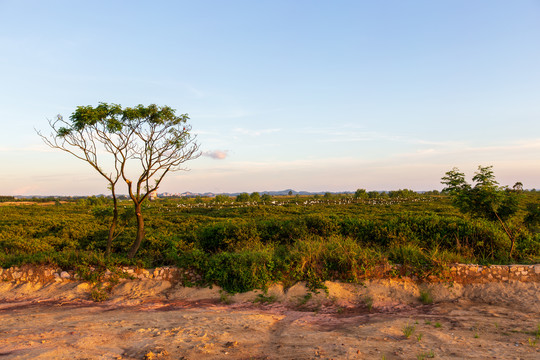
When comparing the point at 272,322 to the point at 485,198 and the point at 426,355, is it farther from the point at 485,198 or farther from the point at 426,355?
the point at 485,198

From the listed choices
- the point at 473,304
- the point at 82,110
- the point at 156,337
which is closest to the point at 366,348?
the point at 156,337

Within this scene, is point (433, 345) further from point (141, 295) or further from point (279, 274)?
point (141, 295)

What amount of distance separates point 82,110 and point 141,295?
5.46 m

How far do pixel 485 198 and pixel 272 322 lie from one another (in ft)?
25.1

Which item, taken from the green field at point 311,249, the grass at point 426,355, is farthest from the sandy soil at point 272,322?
the green field at point 311,249

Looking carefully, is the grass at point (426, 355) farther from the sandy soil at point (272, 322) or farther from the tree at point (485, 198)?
the tree at point (485, 198)

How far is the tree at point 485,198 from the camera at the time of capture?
945cm

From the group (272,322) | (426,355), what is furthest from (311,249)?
(426,355)

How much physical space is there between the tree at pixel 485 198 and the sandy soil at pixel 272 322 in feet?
9.24

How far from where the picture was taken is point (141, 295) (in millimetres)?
7664

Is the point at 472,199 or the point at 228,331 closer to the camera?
the point at 228,331

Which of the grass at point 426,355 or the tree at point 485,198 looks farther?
the tree at point 485,198

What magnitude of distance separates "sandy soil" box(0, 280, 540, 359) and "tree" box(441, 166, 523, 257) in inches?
111

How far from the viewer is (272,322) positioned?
5.92m
